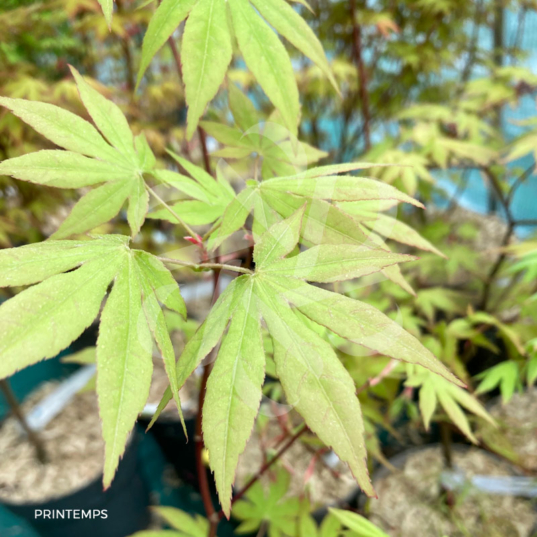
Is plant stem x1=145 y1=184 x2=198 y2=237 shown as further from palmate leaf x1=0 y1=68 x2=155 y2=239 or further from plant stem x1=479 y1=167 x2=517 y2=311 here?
plant stem x1=479 y1=167 x2=517 y2=311

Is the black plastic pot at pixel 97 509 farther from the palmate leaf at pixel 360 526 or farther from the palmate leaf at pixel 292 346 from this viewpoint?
the palmate leaf at pixel 292 346

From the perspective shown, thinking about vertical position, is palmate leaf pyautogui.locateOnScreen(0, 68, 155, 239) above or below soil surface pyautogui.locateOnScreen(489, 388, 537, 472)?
above

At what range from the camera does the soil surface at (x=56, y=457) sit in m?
1.06

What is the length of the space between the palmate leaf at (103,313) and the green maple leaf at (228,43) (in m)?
0.14

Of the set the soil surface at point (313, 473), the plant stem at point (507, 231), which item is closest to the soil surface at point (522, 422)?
the plant stem at point (507, 231)

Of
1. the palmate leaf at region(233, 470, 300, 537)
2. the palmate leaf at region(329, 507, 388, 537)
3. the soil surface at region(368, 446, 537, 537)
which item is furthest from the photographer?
the soil surface at region(368, 446, 537, 537)

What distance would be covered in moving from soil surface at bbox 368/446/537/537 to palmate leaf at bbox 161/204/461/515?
0.85m

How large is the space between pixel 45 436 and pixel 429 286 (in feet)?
4.60

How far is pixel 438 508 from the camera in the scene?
105cm

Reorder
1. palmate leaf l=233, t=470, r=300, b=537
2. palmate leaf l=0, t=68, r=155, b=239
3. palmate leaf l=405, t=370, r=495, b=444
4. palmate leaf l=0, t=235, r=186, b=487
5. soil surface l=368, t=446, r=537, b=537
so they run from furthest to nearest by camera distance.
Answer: soil surface l=368, t=446, r=537, b=537 → palmate leaf l=233, t=470, r=300, b=537 → palmate leaf l=405, t=370, r=495, b=444 → palmate leaf l=0, t=68, r=155, b=239 → palmate leaf l=0, t=235, r=186, b=487

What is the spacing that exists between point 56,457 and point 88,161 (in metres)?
1.04

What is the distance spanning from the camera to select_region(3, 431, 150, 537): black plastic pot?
3.28 ft

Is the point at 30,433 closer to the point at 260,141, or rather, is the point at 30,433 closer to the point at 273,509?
the point at 273,509

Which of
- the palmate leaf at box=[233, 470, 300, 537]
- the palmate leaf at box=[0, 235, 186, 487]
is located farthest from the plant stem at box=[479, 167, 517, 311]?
the palmate leaf at box=[0, 235, 186, 487]
